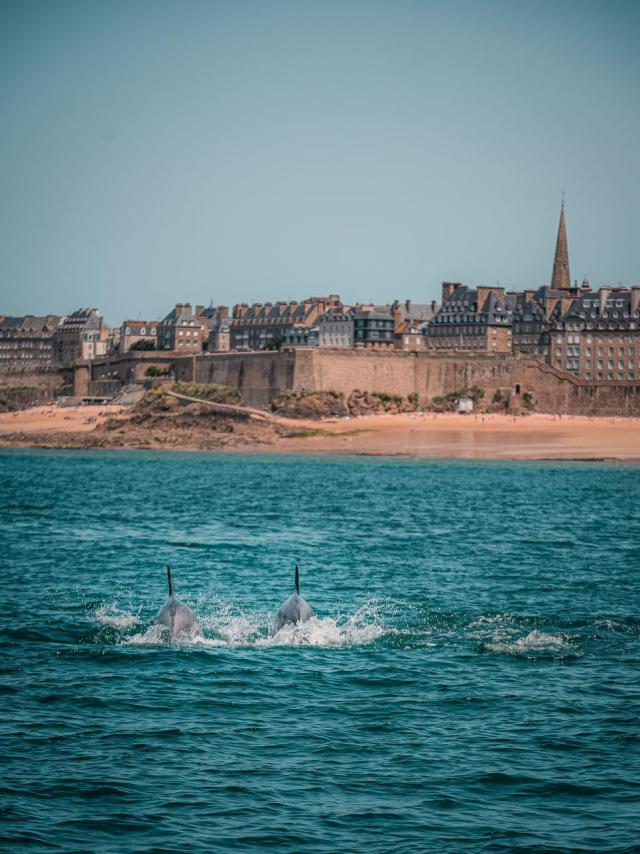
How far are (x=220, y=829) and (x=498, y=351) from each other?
9072cm

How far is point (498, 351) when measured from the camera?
102 metres

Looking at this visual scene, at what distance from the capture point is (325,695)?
61.8 feet

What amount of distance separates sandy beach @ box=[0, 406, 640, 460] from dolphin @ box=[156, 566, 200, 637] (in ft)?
172

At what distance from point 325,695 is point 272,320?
11312 cm

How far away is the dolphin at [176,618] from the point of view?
22672mm

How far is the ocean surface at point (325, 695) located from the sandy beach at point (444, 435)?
37.6 m

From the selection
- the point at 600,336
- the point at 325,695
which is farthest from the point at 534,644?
the point at 600,336

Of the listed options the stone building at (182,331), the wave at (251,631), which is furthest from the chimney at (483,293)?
the wave at (251,631)

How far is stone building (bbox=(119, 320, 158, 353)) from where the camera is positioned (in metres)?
136

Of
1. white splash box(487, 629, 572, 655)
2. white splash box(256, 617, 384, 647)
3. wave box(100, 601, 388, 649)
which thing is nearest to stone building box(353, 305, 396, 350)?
wave box(100, 601, 388, 649)

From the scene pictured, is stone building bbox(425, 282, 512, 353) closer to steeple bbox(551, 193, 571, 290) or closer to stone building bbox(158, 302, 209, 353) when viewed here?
steeple bbox(551, 193, 571, 290)

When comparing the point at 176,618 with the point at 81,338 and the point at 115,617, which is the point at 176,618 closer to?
the point at 115,617

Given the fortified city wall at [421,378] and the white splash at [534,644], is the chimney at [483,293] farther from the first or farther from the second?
the white splash at [534,644]

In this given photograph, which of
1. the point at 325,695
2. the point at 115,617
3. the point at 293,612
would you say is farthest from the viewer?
the point at 115,617
